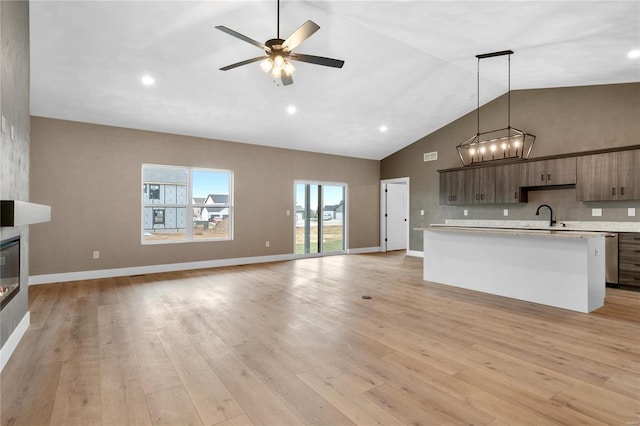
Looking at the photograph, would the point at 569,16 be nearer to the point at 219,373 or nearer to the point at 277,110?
the point at 277,110

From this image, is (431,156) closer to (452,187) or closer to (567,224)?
(452,187)

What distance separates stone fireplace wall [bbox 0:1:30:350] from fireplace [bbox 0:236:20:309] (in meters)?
0.06

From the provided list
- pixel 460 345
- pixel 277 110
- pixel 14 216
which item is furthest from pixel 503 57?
pixel 14 216

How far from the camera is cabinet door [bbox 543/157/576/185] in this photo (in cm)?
550

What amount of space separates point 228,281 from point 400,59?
4488 millimetres

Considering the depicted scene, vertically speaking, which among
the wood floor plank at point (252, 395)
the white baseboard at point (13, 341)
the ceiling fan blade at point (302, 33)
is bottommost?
the wood floor plank at point (252, 395)

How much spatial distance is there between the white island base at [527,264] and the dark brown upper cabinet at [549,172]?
6.19ft

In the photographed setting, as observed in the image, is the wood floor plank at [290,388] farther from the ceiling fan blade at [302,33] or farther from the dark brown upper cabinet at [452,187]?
the dark brown upper cabinet at [452,187]

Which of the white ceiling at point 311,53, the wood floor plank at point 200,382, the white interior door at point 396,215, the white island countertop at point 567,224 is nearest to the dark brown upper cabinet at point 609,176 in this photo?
the white island countertop at point 567,224

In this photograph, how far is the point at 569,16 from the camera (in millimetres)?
3402

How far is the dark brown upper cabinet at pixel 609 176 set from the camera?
4.89 metres

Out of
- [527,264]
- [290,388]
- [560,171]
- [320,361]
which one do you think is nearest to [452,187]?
[560,171]

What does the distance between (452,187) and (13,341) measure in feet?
24.4

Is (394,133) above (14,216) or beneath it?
above
